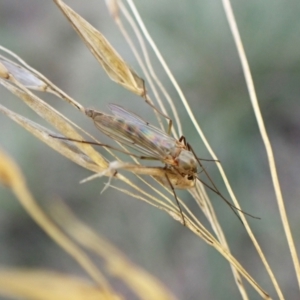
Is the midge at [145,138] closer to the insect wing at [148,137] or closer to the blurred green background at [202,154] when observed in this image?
the insect wing at [148,137]

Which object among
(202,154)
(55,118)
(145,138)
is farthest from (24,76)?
(202,154)

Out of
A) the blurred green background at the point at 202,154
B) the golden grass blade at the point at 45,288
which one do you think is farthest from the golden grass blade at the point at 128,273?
the blurred green background at the point at 202,154

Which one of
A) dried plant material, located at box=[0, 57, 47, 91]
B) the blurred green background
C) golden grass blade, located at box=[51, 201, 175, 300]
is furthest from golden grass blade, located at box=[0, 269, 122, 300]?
the blurred green background

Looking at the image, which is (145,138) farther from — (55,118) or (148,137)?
(55,118)

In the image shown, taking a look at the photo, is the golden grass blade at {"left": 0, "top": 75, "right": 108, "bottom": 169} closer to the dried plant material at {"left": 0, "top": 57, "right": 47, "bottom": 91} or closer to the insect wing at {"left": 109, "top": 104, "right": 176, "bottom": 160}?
the dried plant material at {"left": 0, "top": 57, "right": 47, "bottom": 91}

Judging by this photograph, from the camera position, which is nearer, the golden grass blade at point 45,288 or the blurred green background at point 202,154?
the golden grass blade at point 45,288
